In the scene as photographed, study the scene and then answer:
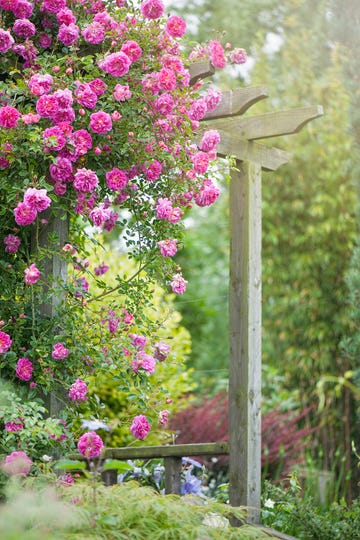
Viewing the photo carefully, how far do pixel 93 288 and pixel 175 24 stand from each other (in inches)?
105

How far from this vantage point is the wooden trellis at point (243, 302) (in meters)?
3.85

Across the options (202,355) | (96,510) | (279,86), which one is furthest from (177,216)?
(202,355)

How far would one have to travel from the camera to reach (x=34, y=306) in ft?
10.9

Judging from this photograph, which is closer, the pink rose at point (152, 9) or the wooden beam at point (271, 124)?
the pink rose at point (152, 9)

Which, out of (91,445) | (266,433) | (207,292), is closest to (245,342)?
(91,445)

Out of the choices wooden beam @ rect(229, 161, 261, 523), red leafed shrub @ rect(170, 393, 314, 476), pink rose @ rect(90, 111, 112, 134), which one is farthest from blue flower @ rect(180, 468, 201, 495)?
pink rose @ rect(90, 111, 112, 134)

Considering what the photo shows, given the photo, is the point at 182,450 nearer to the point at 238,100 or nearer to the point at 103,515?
the point at 103,515

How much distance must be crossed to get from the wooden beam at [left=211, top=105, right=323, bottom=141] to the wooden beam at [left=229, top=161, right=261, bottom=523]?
0.16m

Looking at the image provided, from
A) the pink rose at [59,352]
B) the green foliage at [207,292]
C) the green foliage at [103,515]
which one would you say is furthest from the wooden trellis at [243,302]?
the green foliage at [207,292]

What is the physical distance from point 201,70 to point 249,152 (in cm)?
67

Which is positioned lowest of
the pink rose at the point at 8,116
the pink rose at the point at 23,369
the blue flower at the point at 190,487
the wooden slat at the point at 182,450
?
the blue flower at the point at 190,487

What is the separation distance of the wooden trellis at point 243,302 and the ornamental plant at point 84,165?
463 millimetres

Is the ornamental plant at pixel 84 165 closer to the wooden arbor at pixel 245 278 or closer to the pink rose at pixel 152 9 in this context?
the pink rose at pixel 152 9

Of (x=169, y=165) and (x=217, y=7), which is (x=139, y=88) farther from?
(x=217, y=7)
